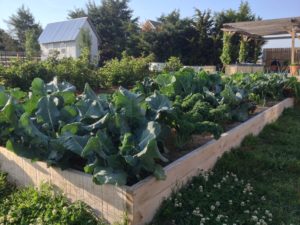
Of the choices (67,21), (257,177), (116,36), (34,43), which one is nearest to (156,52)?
(116,36)

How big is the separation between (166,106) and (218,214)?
103 cm

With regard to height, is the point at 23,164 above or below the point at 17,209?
above

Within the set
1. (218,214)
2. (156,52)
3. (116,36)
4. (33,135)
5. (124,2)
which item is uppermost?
(124,2)

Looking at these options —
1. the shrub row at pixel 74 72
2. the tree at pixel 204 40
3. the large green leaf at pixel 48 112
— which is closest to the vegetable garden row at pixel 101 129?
the large green leaf at pixel 48 112

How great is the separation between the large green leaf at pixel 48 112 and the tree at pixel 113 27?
2639 centimetres

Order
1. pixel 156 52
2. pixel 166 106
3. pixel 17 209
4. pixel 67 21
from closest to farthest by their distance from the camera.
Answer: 1. pixel 17 209
2. pixel 166 106
3. pixel 156 52
4. pixel 67 21

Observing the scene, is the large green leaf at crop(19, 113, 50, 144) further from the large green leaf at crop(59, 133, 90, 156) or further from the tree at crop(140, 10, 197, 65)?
the tree at crop(140, 10, 197, 65)

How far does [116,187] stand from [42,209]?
66 cm

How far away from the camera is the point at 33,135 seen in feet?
8.46

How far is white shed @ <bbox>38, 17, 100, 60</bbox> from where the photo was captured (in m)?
31.9

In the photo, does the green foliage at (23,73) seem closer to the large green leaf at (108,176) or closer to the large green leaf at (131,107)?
the large green leaf at (131,107)

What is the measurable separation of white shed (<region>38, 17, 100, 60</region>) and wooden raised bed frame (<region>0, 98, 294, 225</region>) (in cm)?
2874

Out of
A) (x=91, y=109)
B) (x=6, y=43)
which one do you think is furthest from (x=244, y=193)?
(x=6, y=43)

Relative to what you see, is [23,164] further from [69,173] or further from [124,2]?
[124,2]
